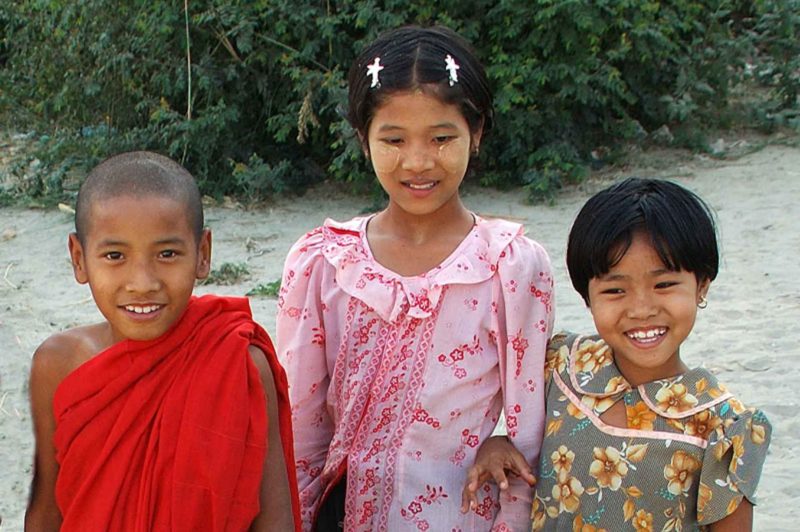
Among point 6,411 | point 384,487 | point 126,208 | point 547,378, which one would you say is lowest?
point 6,411

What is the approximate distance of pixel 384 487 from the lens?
2398 mm

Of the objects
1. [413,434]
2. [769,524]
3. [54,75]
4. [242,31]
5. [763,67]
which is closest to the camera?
[413,434]

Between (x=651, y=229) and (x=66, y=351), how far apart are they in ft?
3.97

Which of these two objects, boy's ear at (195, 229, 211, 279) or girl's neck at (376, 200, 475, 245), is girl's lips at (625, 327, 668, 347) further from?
boy's ear at (195, 229, 211, 279)

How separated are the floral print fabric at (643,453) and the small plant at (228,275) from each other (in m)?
3.78

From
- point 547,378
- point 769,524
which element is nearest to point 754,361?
point 769,524

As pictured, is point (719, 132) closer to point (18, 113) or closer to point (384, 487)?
point (18, 113)

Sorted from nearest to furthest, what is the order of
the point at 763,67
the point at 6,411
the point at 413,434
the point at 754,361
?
the point at 413,434
the point at 6,411
the point at 754,361
the point at 763,67

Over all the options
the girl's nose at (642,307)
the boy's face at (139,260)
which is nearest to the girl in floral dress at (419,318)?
the girl's nose at (642,307)

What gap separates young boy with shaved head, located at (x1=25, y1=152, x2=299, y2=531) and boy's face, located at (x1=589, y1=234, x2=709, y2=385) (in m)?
0.74

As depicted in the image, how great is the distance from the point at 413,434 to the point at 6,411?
7.76 ft

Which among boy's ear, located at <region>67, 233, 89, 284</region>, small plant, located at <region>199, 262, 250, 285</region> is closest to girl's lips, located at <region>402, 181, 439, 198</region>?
boy's ear, located at <region>67, 233, 89, 284</region>

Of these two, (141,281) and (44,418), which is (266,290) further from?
(141,281)

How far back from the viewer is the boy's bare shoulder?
6.83 feet
